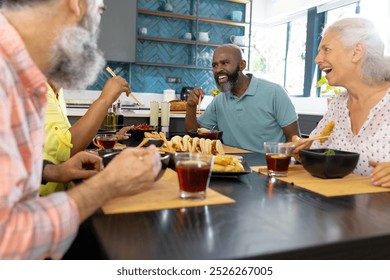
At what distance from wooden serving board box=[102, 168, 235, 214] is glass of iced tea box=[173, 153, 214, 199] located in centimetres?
2

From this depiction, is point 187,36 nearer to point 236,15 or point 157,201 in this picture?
point 236,15

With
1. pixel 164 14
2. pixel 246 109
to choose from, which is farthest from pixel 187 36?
pixel 246 109

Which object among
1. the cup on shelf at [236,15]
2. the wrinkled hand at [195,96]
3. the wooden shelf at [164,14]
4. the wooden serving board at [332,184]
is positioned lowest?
Answer: the wooden serving board at [332,184]

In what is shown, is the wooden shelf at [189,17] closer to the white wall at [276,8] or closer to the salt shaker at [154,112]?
the white wall at [276,8]

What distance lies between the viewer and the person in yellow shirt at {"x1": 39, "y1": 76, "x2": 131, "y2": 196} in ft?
5.36

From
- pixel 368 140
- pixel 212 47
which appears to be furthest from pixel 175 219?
pixel 212 47

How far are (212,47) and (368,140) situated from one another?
207 inches

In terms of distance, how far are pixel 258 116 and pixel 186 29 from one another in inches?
157

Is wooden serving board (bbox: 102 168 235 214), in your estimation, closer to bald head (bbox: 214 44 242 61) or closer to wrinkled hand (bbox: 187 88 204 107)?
wrinkled hand (bbox: 187 88 204 107)

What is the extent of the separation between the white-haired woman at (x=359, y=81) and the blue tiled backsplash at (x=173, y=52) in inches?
184

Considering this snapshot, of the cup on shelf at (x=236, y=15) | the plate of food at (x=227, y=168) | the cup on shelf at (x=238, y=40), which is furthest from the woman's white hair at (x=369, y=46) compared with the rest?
the cup on shelf at (x=236, y=15)

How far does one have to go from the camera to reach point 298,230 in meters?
0.84

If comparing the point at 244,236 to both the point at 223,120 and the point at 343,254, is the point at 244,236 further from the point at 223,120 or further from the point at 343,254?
the point at 223,120

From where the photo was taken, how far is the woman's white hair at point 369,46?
70.5 inches
